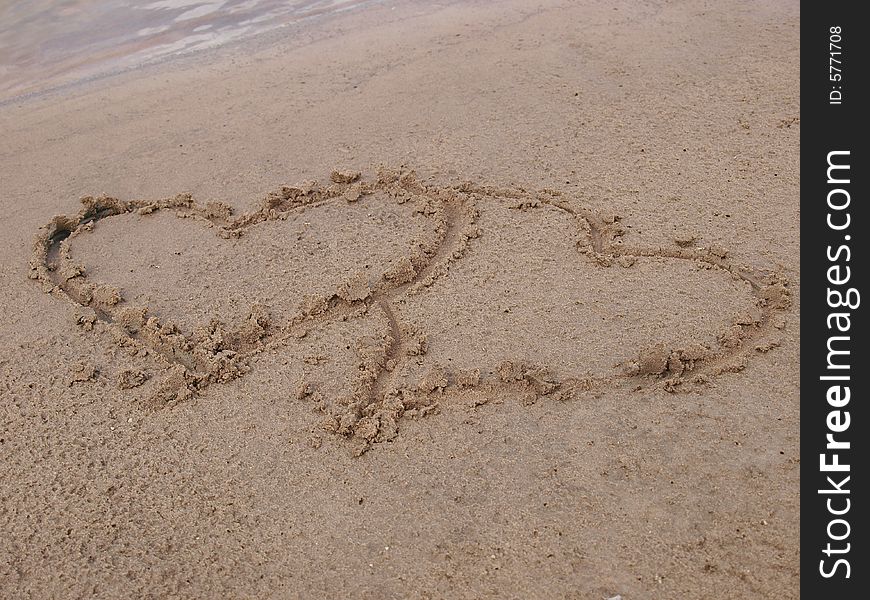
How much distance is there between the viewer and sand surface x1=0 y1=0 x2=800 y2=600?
2539mm

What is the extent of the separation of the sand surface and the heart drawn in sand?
14mm

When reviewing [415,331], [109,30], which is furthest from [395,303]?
[109,30]

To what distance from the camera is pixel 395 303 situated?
3574 millimetres

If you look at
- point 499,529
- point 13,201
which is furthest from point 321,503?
point 13,201

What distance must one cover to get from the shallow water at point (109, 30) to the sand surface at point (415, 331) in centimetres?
101

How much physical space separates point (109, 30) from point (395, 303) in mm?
5099

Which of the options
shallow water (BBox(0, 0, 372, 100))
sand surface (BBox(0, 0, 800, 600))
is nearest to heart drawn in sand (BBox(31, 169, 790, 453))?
sand surface (BBox(0, 0, 800, 600))

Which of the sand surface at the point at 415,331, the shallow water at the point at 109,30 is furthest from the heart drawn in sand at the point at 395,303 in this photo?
the shallow water at the point at 109,30

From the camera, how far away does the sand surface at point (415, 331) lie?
2539mm

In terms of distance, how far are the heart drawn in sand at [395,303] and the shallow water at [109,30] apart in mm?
2630

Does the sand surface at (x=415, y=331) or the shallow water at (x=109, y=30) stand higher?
the shallow water at (x=109, y=30)
